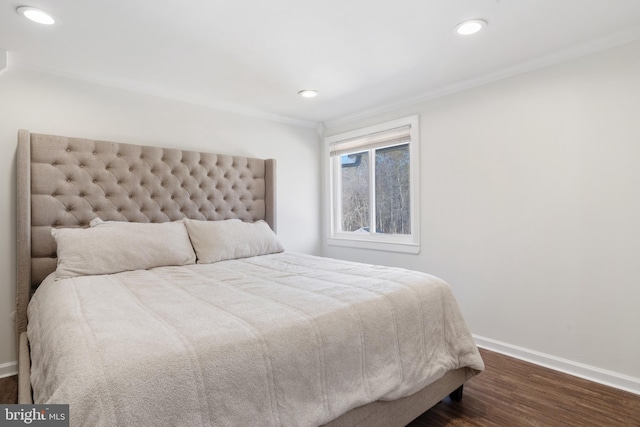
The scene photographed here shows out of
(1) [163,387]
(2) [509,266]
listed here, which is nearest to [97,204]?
(1) [163,387]

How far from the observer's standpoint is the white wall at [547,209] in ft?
6.93

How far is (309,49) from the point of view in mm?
2254

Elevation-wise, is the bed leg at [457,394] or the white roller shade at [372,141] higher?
the white roller shade at [372,141]

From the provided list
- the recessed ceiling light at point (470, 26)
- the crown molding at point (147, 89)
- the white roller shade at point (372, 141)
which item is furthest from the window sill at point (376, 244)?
the recessed ceiling light at point (470, 26)

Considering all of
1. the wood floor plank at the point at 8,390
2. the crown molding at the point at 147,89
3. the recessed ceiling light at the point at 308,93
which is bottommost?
the wood floor plank at the point at 8,390

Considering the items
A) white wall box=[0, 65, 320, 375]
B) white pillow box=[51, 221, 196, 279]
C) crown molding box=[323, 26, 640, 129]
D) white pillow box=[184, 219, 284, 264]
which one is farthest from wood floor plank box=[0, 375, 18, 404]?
crown molding box=[323, 26, 640, 129]

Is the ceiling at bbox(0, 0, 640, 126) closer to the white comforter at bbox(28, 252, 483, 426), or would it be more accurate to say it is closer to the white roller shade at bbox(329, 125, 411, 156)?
the white roller shade at bbox(329, 125, 411, 156)

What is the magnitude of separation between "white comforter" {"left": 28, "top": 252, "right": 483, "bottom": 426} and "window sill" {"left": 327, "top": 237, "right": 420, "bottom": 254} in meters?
1.27

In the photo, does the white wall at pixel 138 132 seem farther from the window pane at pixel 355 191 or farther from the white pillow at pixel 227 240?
the white pillow at pixel 227 240

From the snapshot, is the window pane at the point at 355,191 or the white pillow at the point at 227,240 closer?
the white pillow at the point at 227,240

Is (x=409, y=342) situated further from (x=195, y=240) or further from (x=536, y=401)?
(x=195, y=240)

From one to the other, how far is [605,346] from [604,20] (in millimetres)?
2027

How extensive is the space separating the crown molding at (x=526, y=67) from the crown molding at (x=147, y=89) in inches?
45.7

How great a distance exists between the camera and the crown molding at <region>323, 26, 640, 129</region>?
209cm
